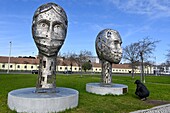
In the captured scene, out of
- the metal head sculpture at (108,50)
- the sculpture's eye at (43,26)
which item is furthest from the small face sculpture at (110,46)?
the sculpture's eye at (43,26)

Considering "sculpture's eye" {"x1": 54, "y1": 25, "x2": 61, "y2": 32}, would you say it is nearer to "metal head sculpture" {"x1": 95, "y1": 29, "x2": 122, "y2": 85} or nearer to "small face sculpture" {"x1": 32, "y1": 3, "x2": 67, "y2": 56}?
"small face sculpture" {"x1": 32, "y1": 3, "x2": 67, "y2": 56}

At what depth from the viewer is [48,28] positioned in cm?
810

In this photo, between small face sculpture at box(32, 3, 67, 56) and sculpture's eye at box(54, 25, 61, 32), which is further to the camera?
sculpture's eye at box(54, 25, 61, 32)

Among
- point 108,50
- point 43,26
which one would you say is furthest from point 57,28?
point 108,50

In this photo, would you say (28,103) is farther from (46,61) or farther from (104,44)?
(104,44)

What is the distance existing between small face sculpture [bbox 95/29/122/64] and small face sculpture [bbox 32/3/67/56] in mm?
4842

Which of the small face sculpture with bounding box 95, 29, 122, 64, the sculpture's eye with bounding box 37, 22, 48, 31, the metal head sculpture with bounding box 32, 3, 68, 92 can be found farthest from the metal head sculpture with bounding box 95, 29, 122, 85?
the sculpture's eye with bounding box 37, 22, 48, 31

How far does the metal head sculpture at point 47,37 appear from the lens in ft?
26.5

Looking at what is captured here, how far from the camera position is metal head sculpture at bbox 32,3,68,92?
317 inches

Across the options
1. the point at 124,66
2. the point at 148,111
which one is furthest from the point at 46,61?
the point at 124,66

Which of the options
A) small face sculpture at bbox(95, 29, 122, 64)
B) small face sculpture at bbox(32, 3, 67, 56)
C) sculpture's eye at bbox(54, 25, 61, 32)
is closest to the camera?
small face sculpture at bbox(32, 3, 67, 56)

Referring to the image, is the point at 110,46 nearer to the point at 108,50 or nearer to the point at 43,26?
the point at 108,50

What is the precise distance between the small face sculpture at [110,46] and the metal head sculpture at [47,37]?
483 cm

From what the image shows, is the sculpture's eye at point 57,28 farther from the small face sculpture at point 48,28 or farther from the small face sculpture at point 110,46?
the small face sculpture at point 110,46
